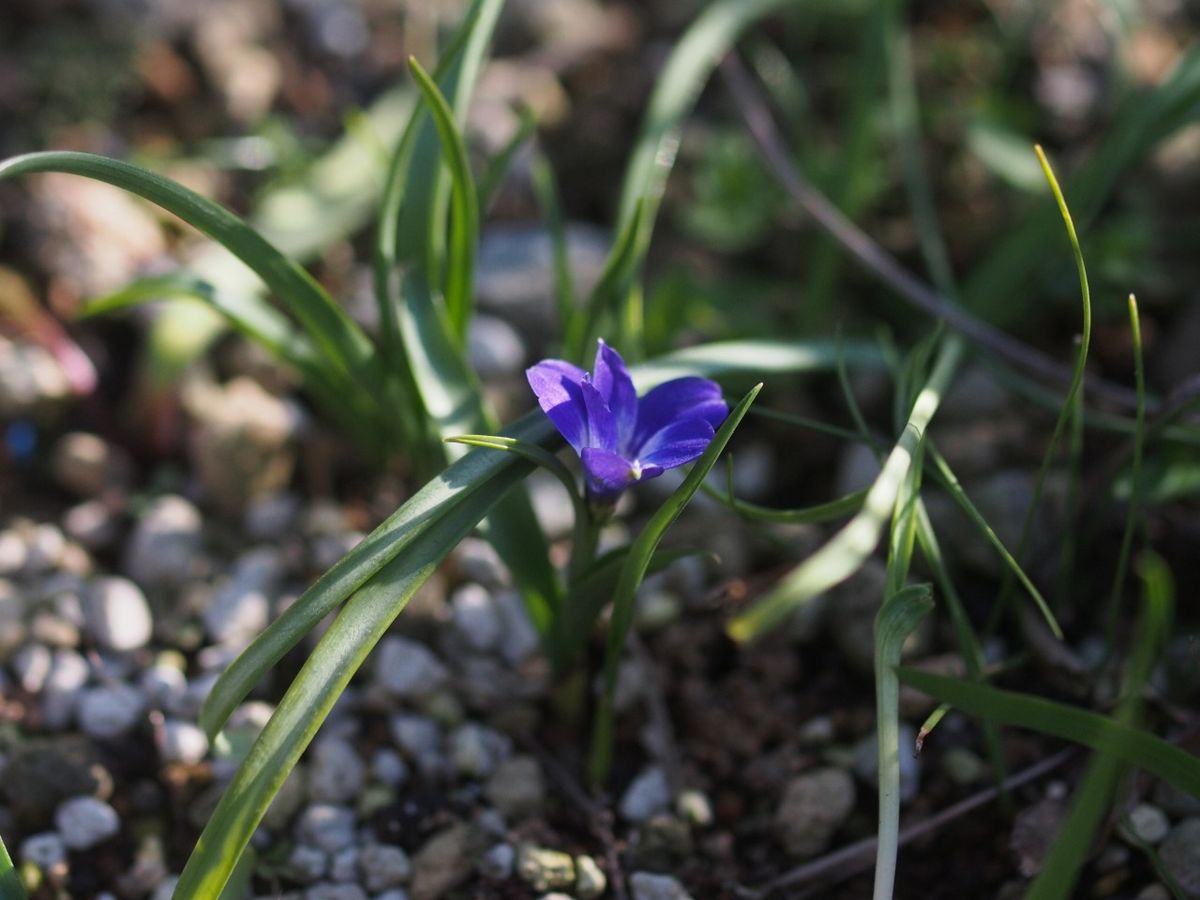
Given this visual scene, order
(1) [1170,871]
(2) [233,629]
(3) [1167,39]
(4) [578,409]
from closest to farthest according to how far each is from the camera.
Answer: (4) [578,409] < (1) [1170,871] < (2) [233,629] < (3) [1167,39]

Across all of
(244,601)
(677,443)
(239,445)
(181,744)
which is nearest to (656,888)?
(677,443)

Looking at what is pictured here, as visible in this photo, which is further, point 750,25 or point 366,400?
point 750,25

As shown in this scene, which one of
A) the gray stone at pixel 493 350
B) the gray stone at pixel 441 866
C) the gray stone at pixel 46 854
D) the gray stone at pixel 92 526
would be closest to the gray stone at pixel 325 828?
the gray stone at pixel 441 866

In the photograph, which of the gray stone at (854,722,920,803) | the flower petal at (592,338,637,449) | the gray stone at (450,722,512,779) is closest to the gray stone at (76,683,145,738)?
the gray stone at (450,722,512,779)

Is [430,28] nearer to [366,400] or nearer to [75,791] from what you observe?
[366,400]

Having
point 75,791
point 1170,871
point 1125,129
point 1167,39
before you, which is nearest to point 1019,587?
point 1170,871

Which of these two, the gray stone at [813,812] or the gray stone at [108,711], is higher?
the gray stone at [108,711]

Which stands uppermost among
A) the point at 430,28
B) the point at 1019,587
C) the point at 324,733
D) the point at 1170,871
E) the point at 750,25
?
the point at 430,28

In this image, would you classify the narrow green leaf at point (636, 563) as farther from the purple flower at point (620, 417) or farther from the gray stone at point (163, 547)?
the gray stone at point (163, 547)
